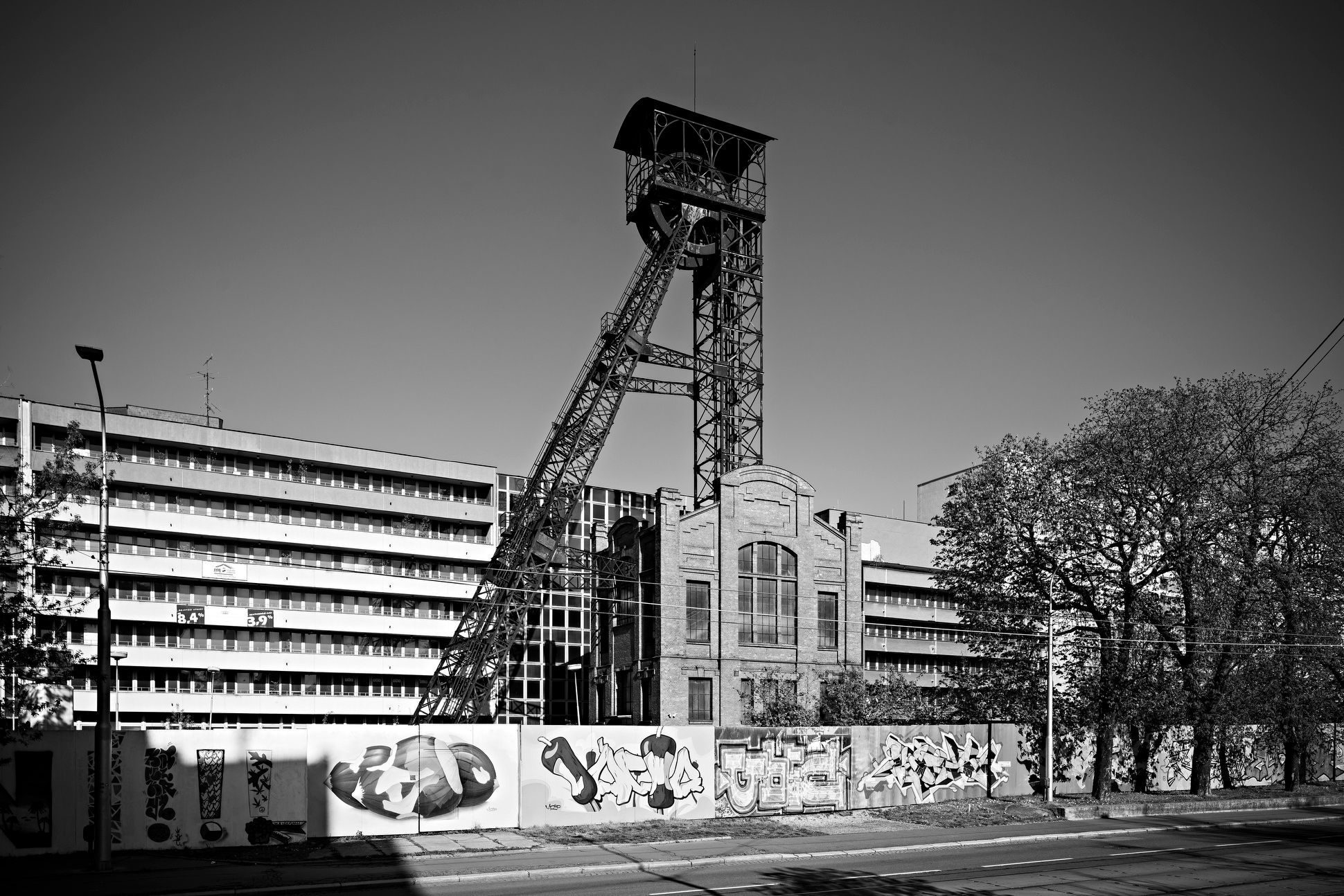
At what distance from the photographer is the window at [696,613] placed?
162ft

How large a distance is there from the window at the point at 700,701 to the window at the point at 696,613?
1892mm

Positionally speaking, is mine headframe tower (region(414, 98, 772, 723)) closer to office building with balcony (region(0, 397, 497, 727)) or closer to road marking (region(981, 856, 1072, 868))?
office building with balcony (region(0, 397, 497, 727))

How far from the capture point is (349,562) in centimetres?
6956

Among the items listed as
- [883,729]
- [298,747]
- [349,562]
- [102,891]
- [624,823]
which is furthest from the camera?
[349,562]

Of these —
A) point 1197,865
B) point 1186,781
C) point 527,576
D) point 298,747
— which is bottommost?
point 1186,781

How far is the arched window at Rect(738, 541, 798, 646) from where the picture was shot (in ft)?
166

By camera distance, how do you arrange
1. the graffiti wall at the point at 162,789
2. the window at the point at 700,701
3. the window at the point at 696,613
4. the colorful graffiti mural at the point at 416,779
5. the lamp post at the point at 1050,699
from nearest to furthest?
the graffiti wall at the point at 162,789, the colorful graffiti mural at the point at 416,779, the lamp post at the point at 1050,699, the window at the point at 700,701, the window at the point at 696,613

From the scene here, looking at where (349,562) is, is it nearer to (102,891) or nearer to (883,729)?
(883,729)

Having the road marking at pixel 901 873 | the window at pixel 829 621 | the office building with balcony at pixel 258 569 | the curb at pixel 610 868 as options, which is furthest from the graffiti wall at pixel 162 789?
the office building with balcony at pixel 258 569

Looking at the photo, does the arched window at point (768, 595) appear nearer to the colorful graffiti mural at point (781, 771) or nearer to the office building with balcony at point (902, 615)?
the colorful graffiti mural at point (781, 771)

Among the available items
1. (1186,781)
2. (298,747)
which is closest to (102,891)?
(298,747)

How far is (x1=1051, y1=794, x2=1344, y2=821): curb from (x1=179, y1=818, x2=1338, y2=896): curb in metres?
4.05

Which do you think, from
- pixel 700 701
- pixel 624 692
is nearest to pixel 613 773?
pixel 700 701

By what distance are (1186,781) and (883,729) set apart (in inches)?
684
